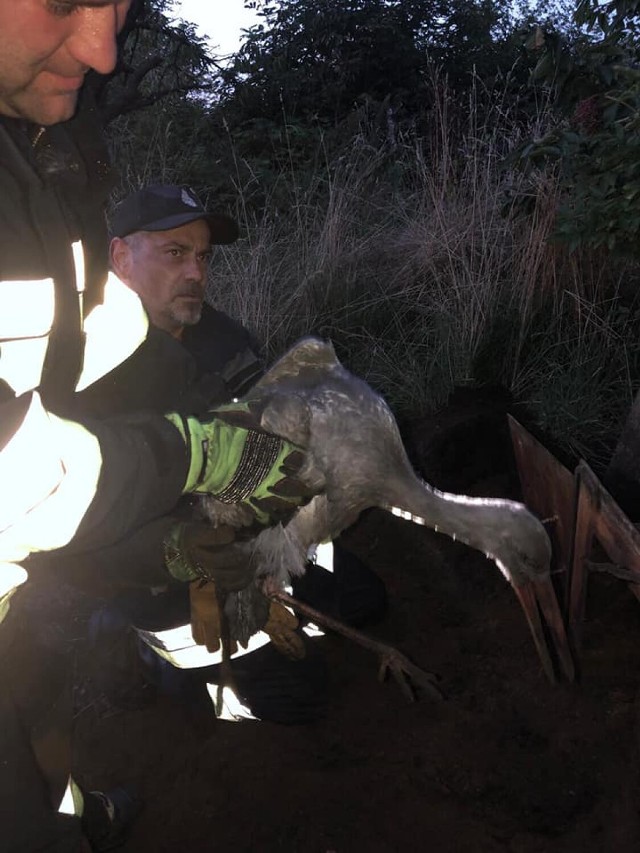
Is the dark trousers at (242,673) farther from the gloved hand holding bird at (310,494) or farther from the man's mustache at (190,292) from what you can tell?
the man's mustache at (190,292)

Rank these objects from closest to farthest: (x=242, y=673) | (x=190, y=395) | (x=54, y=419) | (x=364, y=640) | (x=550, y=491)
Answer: (x=54, y=419) < (x=364, y=640) < (x=190, y=395) < (x=242, y=673) < (x=550, y=491)

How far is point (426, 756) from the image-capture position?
2748mm

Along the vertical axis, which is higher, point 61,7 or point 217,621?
point 61,7

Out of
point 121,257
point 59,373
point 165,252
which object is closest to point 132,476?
point 59,373

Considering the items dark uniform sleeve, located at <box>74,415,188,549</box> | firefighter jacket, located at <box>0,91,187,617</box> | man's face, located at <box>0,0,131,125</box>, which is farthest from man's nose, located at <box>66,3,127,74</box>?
dark uniform sleeve, located at <box>74,415,188,549</box>

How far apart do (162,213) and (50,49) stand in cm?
226

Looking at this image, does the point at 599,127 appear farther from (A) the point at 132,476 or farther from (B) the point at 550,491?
(A) the point at 132,476

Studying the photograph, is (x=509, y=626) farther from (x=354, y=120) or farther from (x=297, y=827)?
(x=354, y=120)

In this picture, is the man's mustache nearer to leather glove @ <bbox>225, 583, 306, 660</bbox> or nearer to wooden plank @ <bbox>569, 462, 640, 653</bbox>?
leather glove @ <bbox>225, 583, 306, 660</bbox>

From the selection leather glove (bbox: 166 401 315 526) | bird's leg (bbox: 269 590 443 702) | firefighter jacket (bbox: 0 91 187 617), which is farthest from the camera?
bird's leg (bbox: 269 590 443 702)

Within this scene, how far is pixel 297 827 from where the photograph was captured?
2502 mm

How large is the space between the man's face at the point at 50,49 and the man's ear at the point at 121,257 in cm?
219

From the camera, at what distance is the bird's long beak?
8.48 ft

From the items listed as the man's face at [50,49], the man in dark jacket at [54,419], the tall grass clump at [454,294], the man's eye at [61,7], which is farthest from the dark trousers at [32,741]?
the tall grass clump at [454,294]
